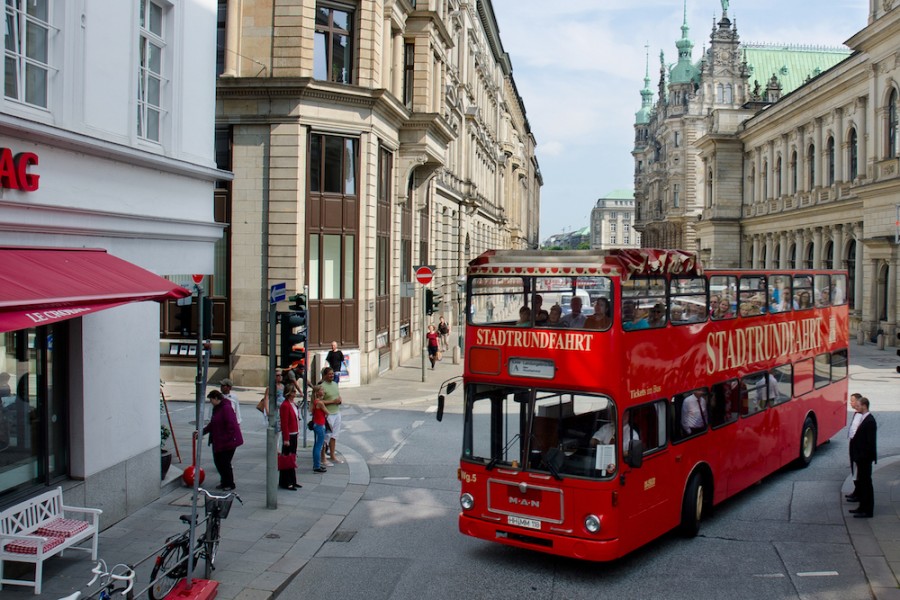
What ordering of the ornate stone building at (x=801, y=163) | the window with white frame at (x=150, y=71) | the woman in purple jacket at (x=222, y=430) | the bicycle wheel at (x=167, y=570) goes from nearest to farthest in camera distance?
the bicycle wheel at (x=167, y=570) < the window with white frame at (x=150, y=71) < the woman in purple jacket at (x=222, y=430) < the ornate stone building at (x=801, y=163)

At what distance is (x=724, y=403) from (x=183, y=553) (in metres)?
7.86

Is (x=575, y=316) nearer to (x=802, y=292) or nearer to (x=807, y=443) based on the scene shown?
(x=802, y=292)

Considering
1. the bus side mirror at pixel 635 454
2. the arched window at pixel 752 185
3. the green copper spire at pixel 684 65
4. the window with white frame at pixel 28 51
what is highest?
the green copper spire at pixel 684 65

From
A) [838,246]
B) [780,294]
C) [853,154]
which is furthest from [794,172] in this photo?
[780,294]

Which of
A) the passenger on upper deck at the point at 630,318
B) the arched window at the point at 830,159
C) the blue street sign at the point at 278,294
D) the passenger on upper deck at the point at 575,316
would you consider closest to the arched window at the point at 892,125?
the arched window at the point at 830,159

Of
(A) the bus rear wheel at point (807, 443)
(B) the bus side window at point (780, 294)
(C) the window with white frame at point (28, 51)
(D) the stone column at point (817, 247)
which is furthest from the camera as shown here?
(D) the stone column at point (817, 247)

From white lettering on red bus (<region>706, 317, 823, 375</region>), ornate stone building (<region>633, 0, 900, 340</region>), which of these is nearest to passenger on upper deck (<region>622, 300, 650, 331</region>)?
white lettering on red bus (<region>706, 317, 823, 375</region>)

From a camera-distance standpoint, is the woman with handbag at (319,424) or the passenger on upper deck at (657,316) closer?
the passenger on upper deck at (657,316)

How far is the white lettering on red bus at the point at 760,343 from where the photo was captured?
12.9 metres

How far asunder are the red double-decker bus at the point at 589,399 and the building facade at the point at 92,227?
13.4 feet

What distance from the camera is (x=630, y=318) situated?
10453 millimetres

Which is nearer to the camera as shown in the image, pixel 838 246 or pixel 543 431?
A: pixel 543 431

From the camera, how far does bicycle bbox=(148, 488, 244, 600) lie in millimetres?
8673

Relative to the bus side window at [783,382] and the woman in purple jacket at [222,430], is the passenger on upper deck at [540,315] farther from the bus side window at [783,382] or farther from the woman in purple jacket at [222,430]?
the bus side window at [783,382]
